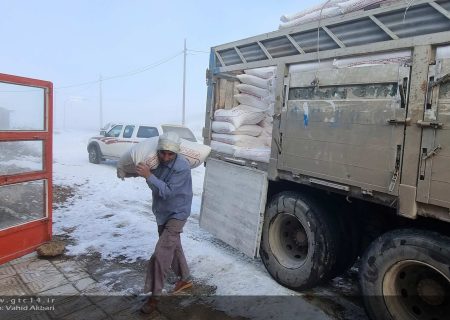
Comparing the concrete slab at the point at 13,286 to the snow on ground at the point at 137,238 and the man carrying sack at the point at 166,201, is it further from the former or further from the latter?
the man carrying sack at the point at 166,201

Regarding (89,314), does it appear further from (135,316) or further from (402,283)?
(402,283)

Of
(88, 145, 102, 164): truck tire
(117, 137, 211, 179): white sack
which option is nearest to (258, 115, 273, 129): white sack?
(117, 137, 211, 179): white sack

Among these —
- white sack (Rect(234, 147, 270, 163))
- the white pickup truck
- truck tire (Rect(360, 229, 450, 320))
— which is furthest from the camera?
the white pickup truck

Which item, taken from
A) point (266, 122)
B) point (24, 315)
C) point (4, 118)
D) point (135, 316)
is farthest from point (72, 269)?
point (266, 122)

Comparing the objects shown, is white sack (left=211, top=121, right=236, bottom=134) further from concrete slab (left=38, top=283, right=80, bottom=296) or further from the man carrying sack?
concrete slab (left=38, top=283, right=80, bottom=296)

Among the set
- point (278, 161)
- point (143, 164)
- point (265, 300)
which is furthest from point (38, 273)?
point (278, 161)

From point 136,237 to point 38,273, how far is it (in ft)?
5.13

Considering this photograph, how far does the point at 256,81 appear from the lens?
4.67m

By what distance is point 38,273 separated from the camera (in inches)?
167

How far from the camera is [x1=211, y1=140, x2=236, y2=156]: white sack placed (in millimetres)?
4849

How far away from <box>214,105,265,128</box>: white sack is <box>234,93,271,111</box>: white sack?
5 cm

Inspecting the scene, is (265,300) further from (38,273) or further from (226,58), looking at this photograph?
(226,58)

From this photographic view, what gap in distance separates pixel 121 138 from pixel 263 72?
32.0ft

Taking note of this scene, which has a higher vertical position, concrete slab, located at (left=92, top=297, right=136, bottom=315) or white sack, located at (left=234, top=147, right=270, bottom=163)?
white sack, located at (left=234, top=147, right=270, bottom=163)
